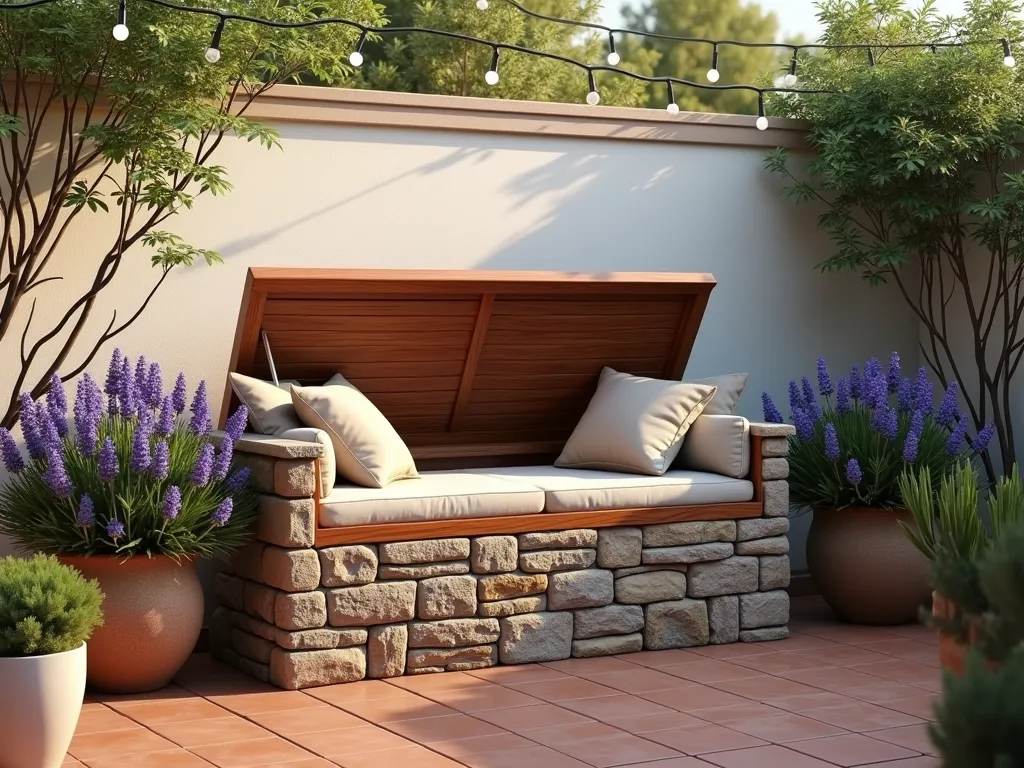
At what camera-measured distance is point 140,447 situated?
14.3ft

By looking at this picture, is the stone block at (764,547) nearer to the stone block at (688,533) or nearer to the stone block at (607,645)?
the stone block at (688,533)

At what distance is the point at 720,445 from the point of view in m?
5.48

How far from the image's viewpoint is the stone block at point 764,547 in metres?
5.44

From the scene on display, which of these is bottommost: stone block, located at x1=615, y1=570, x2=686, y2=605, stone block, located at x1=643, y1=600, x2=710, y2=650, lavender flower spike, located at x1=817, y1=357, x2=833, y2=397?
stone block, located at x1=643, y1=600, x2=710, y2=650

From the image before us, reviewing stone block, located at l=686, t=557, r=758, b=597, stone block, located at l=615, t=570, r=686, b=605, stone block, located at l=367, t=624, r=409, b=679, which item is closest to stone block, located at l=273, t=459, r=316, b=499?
stone block, located at l=367, t=624, r=409, b=679

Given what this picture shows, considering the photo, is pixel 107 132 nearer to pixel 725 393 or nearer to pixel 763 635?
pixel 725 393

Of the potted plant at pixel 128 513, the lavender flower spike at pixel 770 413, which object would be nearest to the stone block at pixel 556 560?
the potted plant at pixel 128 513

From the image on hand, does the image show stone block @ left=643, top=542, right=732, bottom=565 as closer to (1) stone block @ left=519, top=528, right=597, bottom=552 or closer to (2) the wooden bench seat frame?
(2) the wooden bench seat frame

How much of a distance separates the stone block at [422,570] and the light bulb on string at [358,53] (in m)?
1.78

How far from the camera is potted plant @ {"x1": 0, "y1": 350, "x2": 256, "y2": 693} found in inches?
173

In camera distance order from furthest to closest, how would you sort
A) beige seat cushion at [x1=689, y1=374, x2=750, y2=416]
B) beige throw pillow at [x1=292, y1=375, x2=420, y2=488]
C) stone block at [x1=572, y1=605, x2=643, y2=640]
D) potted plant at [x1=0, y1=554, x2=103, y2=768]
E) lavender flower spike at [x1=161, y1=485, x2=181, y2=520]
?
beige seat cushion at [x1=689, y1=374, x2=750, y2=416]
stone block at [x1=572, y1=605, x2=643, y2=640]
beige throw pillow at [x1=292, y1=375, x2=420, y2=488]
lavender flower spike at [x1=161, y1=485, x2=181, y2=520]
potted plant at [x1=0, y1=554, x2=103, y2=768]

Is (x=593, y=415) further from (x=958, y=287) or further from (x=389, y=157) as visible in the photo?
(x=958, y=287)

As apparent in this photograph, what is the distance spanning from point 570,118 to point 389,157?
2.97 feet

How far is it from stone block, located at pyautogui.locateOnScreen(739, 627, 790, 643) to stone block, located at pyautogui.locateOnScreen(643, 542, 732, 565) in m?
0.35
